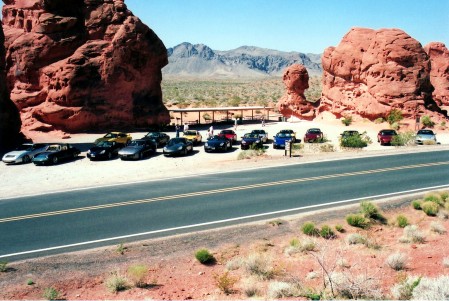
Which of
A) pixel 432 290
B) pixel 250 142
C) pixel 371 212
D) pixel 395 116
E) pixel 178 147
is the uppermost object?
pixel 395 116

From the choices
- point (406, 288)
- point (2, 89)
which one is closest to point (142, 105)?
point (2, 89)

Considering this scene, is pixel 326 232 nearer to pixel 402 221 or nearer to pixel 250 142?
pixel 402 221

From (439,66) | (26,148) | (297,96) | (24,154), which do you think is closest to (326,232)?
(24,154)

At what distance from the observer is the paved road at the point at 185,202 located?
1301 centimetres

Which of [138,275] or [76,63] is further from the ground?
[76,63]

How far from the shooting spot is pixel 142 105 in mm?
42594

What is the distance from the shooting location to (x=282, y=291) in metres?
9.23

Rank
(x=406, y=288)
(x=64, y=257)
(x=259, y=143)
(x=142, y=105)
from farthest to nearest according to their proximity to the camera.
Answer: (x=142, y=105) < (x=259, y=143) < (x=64, y=257) < (x=406, y=288)

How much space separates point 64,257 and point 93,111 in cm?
2963

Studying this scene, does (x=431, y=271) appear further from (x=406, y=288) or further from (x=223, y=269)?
(x=223, y=269)

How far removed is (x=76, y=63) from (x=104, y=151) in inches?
565

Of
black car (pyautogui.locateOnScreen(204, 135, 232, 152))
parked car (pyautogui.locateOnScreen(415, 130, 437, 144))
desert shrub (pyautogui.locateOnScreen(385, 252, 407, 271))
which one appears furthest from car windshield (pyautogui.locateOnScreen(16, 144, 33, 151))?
parked car (pyautogui.locateOnScreen(415, 130, 437, 144))

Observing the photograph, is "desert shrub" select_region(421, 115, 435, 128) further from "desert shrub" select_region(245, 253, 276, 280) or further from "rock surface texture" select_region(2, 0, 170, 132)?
"desert shrub" select_region(245, 253, 276, 280)

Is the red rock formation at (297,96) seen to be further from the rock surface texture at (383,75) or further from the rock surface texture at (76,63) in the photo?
the rock surface texture at (76,63)
